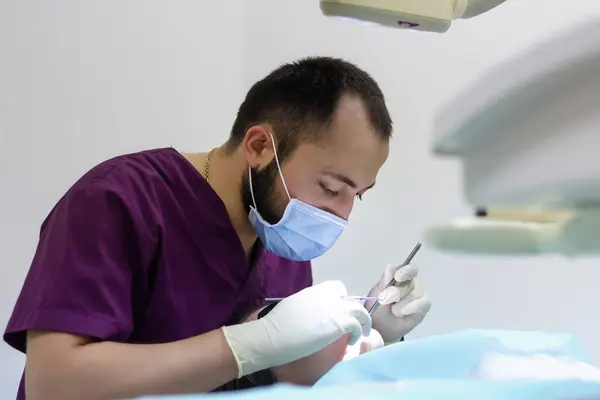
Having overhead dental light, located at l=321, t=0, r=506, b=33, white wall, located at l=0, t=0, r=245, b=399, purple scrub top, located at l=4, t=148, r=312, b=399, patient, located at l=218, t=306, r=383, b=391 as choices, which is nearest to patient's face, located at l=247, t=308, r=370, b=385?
patient, located at l=218, t=306, r=383, b=391

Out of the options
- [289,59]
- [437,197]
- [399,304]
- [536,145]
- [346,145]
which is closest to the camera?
[536,145]

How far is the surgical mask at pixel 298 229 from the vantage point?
1139 mm

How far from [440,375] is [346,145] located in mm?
431

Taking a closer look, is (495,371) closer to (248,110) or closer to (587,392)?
(587,392)

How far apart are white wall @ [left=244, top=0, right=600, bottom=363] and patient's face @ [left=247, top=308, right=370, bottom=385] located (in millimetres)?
484

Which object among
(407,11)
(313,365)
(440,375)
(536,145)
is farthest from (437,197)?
(536,145)

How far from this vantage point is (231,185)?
119cm

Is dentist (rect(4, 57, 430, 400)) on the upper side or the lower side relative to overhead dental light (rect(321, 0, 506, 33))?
lower

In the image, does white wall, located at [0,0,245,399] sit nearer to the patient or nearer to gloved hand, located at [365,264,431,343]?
the patient

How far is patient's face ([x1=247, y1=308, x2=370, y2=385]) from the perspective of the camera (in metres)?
1.10

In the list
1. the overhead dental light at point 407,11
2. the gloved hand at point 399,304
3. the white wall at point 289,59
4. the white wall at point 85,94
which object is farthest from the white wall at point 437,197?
the overhead dental light at point 407,11

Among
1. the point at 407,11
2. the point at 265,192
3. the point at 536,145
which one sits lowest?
the point at 265,192

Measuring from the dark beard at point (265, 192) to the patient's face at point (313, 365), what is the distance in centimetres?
26

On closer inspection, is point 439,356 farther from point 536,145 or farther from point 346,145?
point 536,145
